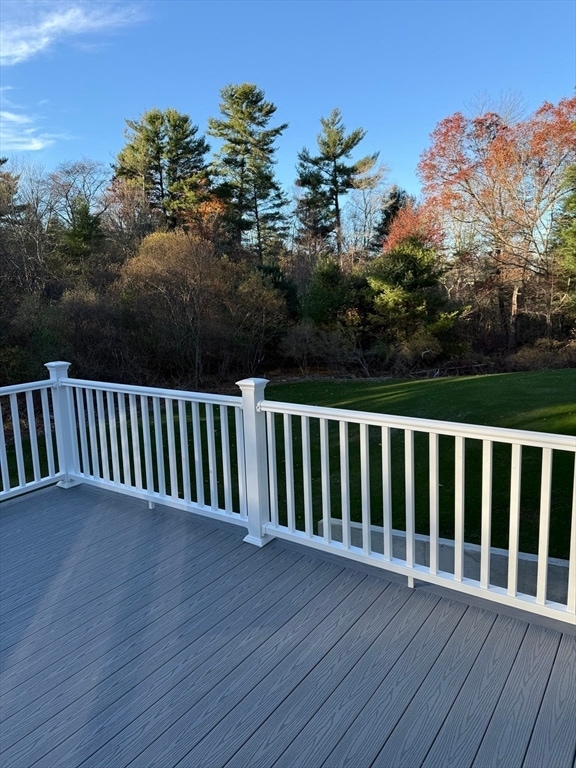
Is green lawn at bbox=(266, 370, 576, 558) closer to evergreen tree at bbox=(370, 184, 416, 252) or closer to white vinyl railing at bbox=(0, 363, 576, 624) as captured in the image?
white vinyl railing at bbox=(0, 363, 576, 624)

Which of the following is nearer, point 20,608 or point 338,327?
point 20,608

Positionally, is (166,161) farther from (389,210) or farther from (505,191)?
(505,191)

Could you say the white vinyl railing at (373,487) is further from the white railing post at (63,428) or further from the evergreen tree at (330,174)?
the evergreen tree at (330,174)

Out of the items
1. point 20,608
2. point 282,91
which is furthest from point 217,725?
point 282,91

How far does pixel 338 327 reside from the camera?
1438cm

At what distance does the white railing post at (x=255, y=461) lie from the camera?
276 centimetres

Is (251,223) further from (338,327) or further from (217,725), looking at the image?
(217,725)

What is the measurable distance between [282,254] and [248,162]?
157 inches

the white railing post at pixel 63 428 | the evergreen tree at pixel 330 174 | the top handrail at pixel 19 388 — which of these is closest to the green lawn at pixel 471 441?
the white railing post at pixel 63 428

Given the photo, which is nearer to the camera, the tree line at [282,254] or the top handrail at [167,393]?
the top handrail at [167,393]

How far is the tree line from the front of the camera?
10.9m

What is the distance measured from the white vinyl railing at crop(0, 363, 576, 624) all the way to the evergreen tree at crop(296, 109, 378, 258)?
1869 cm

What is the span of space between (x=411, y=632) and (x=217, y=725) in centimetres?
85

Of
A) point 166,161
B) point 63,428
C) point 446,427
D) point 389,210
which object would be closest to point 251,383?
point 446,427
